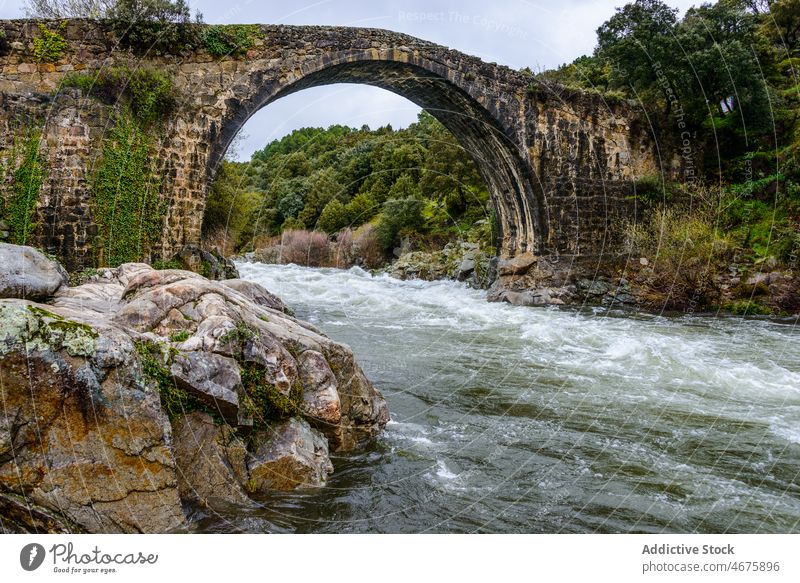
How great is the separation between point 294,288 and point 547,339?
9967mm

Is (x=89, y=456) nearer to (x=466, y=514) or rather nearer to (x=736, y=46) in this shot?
(x=466, y=514)

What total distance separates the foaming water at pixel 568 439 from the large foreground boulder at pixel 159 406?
33 cm

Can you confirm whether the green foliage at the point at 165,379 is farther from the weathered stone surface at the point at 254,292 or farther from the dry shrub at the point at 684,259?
the dry shrub at the point at 684,259

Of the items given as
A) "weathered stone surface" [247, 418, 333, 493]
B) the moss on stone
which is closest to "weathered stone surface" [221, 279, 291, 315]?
"weathered stone surface" [247, 418, 333, 493]

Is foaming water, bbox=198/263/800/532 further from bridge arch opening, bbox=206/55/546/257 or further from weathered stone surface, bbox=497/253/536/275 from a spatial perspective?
weathered stone surface, bbox=497/253/536/275

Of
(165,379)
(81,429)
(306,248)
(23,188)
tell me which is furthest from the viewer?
(306,248)

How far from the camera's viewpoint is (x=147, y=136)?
40.7 feet

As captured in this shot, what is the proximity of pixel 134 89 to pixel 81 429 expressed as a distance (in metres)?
10.8

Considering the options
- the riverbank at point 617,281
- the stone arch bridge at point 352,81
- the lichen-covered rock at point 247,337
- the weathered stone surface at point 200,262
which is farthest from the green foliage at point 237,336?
the riverbank at point 617,281

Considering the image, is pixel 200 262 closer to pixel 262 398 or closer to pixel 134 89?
pixel 134 89

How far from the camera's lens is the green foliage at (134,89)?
11680mm

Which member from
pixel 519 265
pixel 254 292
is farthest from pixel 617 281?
pixel 254 292

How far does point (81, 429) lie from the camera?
3311 millimetres

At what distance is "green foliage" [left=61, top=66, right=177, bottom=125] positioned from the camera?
11680 mm
